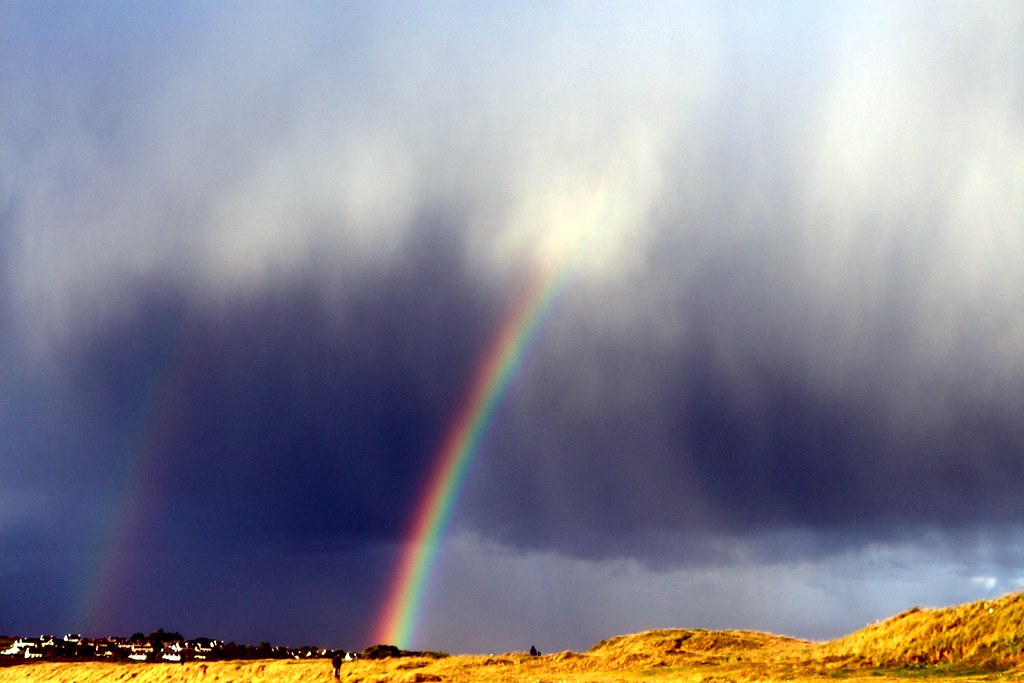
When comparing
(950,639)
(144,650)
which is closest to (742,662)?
(950,639)

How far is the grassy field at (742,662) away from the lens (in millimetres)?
38594

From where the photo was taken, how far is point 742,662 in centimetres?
4500

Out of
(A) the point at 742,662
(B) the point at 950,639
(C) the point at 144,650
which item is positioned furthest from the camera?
(C) the point at 144,650

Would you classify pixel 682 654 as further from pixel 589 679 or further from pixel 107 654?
pixel 107 654

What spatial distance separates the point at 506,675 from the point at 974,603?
2516 cm

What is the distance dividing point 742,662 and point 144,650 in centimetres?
5097

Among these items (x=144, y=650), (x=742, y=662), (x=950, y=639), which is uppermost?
(x=144, y=650)

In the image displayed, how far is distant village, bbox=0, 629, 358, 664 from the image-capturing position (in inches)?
2457

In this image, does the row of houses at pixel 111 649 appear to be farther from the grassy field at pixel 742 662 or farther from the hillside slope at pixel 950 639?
the hillside slope at pixel 950 639

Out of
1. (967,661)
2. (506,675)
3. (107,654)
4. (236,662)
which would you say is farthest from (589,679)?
(107,654)

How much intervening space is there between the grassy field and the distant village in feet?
23.9

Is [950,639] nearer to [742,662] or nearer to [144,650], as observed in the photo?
[742,662]

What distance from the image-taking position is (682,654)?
51.0m

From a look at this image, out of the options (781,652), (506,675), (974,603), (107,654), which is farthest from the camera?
(107,654)
